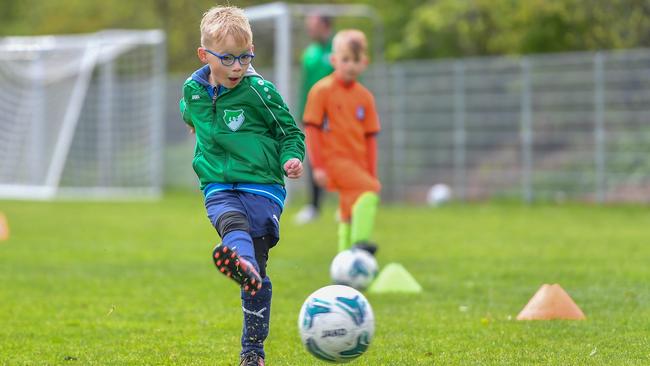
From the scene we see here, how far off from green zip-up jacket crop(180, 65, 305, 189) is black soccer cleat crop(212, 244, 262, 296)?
0.65 m

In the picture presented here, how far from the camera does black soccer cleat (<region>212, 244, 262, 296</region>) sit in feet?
15.9

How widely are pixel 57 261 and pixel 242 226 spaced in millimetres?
6220

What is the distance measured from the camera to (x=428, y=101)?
21.1m

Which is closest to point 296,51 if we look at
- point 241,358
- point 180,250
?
point 180,250

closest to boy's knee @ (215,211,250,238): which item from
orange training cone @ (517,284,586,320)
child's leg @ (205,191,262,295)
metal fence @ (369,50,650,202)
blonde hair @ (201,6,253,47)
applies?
child's leg @ (205,191,262,295)

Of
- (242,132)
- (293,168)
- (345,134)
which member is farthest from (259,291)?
(345,134)

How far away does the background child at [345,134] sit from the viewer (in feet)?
29.4

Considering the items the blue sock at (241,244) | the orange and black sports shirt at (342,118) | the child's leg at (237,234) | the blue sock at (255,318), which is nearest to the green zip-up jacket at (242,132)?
the child's leg at (237,234)

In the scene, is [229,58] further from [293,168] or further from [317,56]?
[317,56]

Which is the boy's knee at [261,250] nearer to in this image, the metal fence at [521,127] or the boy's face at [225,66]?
the boy's face at [225,66]

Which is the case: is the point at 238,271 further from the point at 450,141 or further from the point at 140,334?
the point at 450,141

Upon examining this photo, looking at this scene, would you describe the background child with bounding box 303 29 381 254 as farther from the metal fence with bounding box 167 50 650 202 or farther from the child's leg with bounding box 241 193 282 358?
the metal fence with bounding box 167 50 650 202

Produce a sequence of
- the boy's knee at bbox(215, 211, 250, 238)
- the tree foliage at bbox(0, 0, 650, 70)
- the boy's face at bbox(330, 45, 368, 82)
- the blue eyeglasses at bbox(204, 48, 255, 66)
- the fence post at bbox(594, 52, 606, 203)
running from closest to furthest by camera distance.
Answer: the boy's knee at bbox(215, 211, 250, 238)
the blue eyeglasses at bbox(204, 48, 255, 66)
the boy's face at bbox(330, 45, 368, 82)
the fence post at bbox(594, 52, 606, 203)
the tree foliage at bbox(0, 0, 650, 70)

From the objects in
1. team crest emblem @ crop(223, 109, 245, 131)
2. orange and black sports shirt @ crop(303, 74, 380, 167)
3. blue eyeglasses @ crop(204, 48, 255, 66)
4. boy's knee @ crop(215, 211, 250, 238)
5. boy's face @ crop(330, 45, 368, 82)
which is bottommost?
boy's knee @ crop(215, 211, 250, 238)
